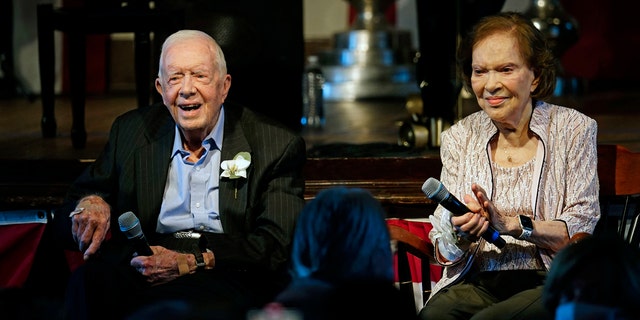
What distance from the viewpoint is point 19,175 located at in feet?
14.9

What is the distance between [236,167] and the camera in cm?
335

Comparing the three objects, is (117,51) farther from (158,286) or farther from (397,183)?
(158,286)

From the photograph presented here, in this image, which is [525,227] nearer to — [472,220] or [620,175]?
[472,220]

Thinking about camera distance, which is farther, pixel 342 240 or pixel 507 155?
pixel 507 155

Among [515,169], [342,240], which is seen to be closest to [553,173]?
[515,169]

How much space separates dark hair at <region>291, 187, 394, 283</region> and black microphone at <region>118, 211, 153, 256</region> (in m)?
0.70

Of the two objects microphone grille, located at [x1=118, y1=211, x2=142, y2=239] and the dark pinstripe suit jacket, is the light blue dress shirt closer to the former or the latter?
the dark pinstripe suit jacket

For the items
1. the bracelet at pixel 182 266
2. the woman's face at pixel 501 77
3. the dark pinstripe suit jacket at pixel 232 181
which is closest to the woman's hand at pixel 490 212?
the woman's face at pixel 501 77

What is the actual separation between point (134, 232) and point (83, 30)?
8.66 ft

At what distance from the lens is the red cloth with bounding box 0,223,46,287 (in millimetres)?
4191

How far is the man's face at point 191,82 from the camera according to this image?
11.0 feet

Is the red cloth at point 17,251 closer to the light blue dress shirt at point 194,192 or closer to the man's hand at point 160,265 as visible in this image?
the light blue dress shirt at point 194,192

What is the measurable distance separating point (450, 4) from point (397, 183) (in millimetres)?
1236

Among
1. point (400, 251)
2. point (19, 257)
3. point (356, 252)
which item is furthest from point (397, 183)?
point (356, 252)
